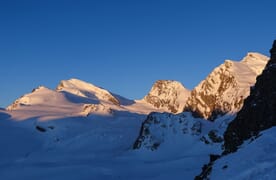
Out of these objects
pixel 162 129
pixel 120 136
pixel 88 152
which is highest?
Answer: pixel 120 136

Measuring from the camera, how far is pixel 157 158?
93.1m

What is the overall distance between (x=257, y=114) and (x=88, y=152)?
62403mm

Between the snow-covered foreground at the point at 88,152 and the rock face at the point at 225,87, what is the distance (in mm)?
24199

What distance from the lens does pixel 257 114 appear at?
51.2 meters

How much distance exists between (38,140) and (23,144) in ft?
26.1

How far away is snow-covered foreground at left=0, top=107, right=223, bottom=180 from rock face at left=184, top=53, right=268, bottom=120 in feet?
79.4

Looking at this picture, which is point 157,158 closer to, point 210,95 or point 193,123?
point 193,123

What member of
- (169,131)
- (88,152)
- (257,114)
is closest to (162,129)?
(169,131)

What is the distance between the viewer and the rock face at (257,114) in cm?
4847

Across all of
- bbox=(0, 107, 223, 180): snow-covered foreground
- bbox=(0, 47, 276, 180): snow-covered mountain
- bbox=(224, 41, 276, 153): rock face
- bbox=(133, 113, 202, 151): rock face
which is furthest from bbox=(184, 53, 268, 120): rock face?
bbox=(224, 41, 276, 153): rock face

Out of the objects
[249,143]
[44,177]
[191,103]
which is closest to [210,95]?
[191,103]

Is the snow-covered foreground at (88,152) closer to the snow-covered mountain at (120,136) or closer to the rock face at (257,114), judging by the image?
the snow-covered mountain at (120,136)

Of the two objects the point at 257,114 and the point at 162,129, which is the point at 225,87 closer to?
the point at 162,129

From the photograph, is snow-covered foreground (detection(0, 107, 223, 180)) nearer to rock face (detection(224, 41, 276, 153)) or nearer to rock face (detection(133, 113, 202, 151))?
rock face (detection(133, 113, 202, 151))
